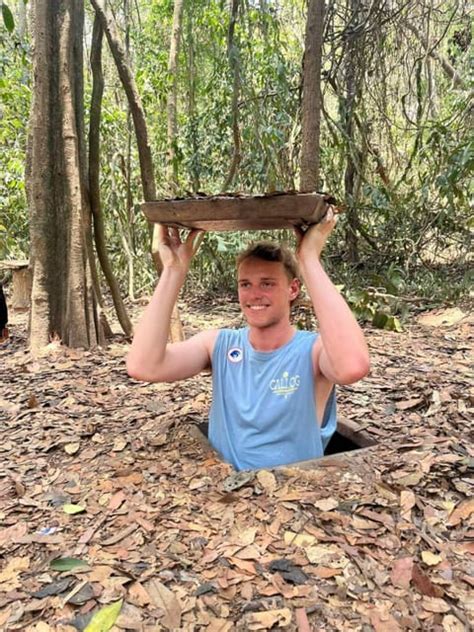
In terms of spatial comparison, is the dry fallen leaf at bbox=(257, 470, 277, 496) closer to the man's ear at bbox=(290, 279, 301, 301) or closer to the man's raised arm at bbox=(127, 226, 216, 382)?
the man's raised arm at bbox=(127, 226, 216, 382)

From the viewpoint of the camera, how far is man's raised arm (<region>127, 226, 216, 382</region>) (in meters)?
2.13

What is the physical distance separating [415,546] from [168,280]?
4.03ft

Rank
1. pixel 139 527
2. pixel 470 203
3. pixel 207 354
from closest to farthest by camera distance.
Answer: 1. pixel 139 527
2. pixel 207 354
3. pixel 470 203

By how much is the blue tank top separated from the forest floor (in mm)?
119

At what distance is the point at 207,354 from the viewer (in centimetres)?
237

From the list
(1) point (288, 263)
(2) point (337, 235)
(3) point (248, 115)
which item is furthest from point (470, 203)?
(1) point (288, 263)

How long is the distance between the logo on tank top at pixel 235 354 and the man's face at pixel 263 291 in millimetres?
152

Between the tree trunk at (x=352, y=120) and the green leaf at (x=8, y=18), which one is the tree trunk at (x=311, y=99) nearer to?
the green leaf at (x=8, y=18)

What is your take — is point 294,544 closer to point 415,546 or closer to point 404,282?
point 415,546

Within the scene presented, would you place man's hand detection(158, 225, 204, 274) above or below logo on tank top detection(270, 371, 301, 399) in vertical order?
above

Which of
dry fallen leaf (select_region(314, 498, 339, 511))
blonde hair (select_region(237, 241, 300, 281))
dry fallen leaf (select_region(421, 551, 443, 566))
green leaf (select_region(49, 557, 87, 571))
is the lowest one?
green leaf (select_region(49, 557, 87, 571))

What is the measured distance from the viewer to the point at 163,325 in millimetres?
2127

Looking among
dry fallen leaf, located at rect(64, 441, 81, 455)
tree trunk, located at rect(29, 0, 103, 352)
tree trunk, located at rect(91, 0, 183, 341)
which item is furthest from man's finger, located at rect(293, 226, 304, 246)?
tree trunk, located at rect(29, 0, 103, 352)

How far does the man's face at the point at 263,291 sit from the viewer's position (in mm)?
2123
